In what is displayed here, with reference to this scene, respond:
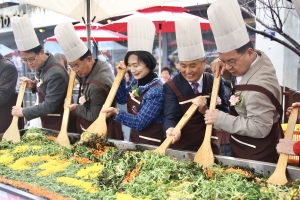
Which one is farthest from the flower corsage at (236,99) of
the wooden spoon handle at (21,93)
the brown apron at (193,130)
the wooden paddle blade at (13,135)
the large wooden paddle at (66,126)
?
Result: the wooden spoon handle at (21,93)

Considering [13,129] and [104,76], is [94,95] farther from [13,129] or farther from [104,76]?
[13,129]

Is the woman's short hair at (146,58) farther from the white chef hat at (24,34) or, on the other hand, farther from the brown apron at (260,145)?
the white chef hat at (24,34)

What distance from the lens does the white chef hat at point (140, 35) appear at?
7.87ft

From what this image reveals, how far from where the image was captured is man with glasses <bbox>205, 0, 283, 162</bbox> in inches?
69.2

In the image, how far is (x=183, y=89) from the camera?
223 cm

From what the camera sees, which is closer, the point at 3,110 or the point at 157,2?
the point at 157,2

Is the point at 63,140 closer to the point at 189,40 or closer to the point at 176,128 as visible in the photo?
the point at 176,128

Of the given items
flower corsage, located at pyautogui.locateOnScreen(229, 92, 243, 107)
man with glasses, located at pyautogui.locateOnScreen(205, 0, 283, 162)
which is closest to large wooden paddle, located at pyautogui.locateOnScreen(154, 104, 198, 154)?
man with glasses, located at pyautogui.locateOnScreen(205, 0, 283, 162)

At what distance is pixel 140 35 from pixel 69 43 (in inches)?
25.6

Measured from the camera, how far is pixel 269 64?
73.1 inches

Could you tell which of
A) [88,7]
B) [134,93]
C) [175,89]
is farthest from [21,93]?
[175,89]

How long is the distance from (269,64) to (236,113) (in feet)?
1.15

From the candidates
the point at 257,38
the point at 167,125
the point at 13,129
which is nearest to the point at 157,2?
the point at 167,125

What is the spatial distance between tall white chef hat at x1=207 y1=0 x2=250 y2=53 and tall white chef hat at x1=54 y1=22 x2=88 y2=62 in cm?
124
